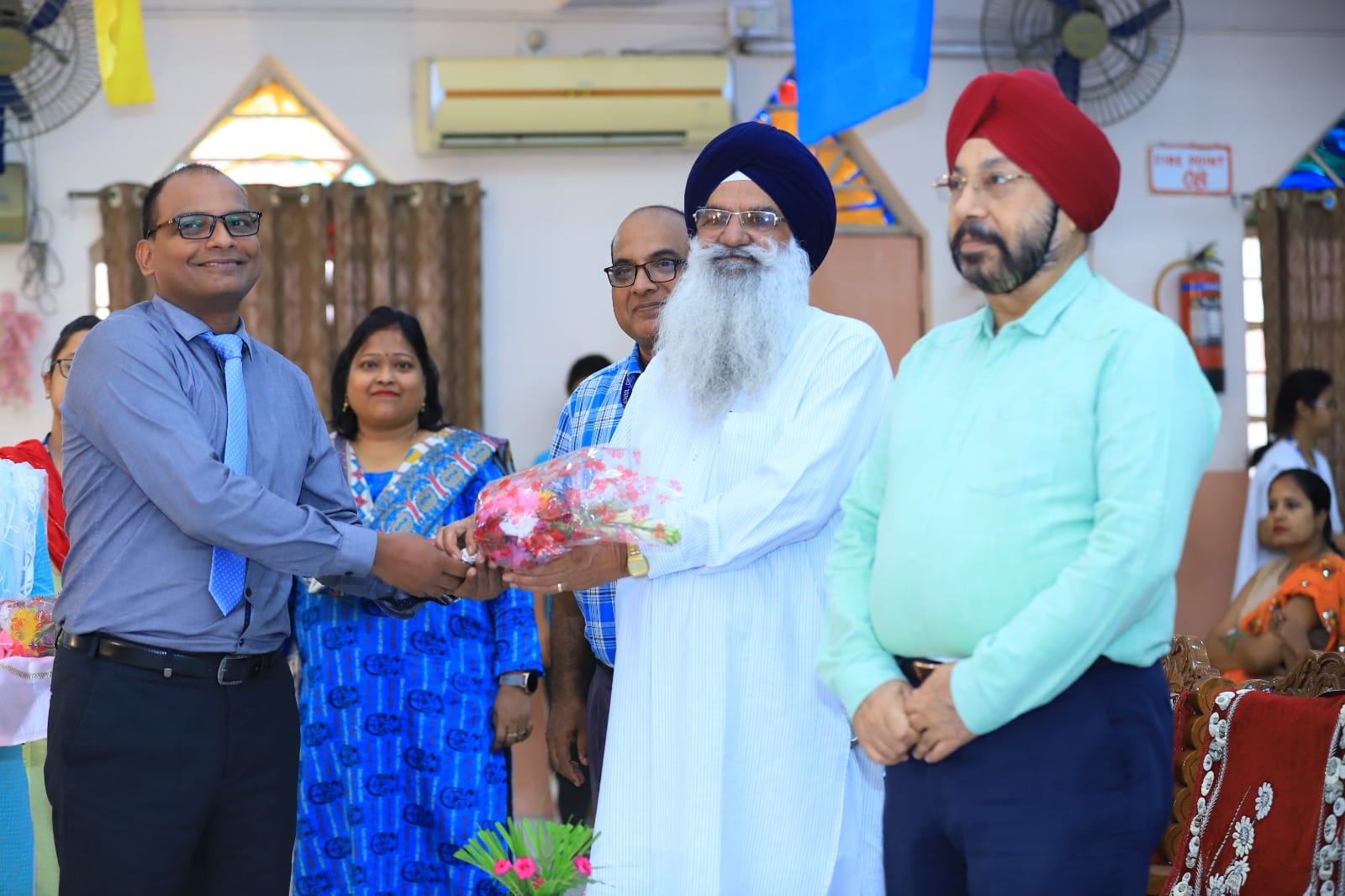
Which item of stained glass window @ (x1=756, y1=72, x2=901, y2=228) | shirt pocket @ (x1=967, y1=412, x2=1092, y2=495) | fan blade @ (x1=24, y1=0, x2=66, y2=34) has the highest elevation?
fan blade @ (x1=24, y1=0, x2=66, y2=34)

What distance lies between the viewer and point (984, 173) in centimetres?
225

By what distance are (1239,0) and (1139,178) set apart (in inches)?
47.1

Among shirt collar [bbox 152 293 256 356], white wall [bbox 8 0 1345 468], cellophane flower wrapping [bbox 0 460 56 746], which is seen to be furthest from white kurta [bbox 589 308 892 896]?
white wall [bbox 8 0 1345 468]

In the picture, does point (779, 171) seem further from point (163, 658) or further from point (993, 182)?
point (163, 658)

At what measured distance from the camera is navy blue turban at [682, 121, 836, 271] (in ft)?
10.1

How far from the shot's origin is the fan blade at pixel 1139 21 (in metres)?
7.46

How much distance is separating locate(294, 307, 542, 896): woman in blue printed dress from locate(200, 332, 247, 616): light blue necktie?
3.26ft

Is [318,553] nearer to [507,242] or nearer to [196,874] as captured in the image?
[196,874]

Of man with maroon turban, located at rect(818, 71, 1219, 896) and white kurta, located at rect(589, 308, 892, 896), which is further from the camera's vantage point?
white kurta, located at rect(589, 308, 892, 896)

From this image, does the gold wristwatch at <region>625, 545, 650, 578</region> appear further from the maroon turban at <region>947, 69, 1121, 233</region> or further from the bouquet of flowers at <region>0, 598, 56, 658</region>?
the bouquet of flowers at <region>0, 598, 56, 658</region>

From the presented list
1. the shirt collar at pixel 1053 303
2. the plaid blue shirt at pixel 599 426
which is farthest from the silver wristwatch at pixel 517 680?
the shirt collar at pixel 1053 303

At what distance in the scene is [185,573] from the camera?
9.34 feet

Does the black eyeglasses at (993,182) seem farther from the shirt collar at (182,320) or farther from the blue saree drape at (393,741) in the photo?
the blue saree drape at (393,741)

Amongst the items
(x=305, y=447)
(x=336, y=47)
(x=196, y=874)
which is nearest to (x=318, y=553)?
(x=305, y=447)
